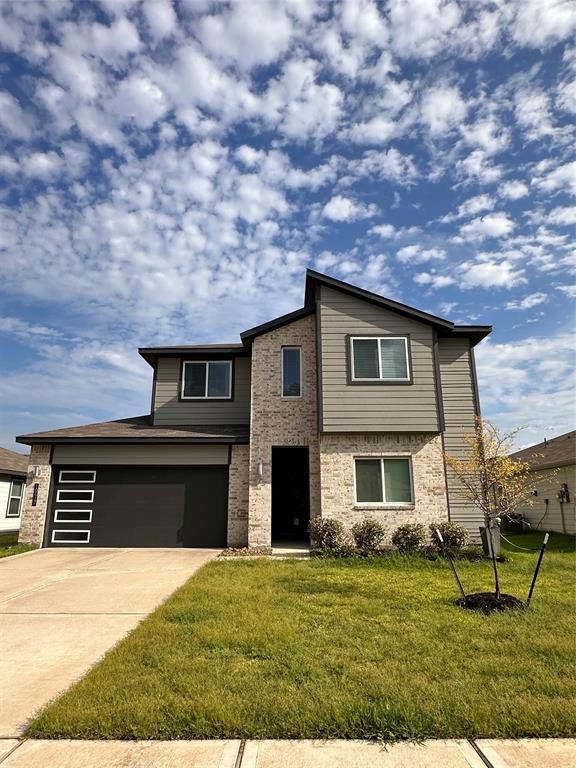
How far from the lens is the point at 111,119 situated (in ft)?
30.7

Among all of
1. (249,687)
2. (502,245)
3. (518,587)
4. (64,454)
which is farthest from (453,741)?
(64,454)

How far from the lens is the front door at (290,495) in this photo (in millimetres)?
15312

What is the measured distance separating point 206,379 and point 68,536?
244 inches

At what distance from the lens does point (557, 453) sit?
753 inches

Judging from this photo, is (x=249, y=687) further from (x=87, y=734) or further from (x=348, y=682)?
(x=87, y=734)

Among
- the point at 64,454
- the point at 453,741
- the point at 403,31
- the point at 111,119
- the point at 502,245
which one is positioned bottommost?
the point at 453,741

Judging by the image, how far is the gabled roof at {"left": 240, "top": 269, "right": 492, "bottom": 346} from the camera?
13.0 m

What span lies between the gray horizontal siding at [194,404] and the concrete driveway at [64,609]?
14.0 feet

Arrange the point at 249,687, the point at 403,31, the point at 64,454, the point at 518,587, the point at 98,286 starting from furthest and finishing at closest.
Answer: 1. the point at 98,286
2. the point at 64,454
3. the point at 403,31
4. the point at 518,587
5. the point at 249,687

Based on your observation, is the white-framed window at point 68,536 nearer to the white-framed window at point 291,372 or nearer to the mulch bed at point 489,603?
the white-framed window at point 291,372

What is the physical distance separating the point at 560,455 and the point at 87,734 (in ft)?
64.2

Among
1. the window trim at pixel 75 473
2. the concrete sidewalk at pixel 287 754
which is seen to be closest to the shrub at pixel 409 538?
the concrete sidewalk at pixel 287 754

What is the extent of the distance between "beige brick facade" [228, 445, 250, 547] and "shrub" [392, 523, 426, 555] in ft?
13.8

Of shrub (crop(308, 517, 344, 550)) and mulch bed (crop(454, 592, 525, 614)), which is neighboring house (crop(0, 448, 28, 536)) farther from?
mulch bed (crop(454, 592, 525, 614))
